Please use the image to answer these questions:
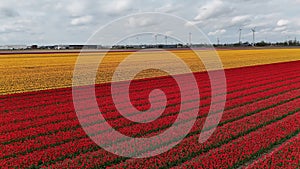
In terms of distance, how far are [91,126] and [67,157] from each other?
2.41m

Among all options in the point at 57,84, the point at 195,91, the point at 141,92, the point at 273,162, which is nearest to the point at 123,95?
the point at 141,92

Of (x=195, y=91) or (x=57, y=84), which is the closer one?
(x=195, y=91)

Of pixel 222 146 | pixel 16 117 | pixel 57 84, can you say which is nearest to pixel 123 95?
pixel 16 117

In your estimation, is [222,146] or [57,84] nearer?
[222,146]

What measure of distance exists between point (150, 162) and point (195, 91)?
9.55 meters

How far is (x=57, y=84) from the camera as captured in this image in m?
20.1

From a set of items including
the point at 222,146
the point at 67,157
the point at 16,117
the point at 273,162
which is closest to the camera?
the point at 273,162

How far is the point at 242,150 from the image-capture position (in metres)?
7.32

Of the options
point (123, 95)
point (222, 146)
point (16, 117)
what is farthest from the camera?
point (123, 95)

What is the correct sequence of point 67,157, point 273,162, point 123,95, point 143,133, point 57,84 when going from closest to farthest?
point 273,162
point 67,157
point 143,133
point 123,95
point 57,84

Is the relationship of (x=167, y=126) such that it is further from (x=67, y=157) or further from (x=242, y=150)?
(x=67, y=157)

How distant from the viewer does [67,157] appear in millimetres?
7199

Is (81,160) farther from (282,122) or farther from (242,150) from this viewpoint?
(282,122)

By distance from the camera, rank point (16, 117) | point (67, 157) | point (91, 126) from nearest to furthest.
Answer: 1. point (67, 157)
2. point (91, 126)
3. point (16, 117)
